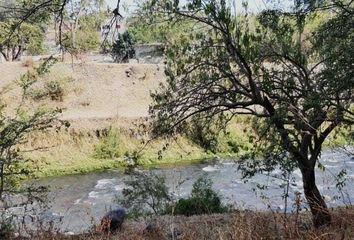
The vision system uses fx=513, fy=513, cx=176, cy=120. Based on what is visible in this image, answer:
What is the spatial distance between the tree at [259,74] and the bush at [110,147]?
13892 millimetres

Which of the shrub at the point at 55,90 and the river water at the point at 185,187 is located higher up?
the shrub at the point at 55,90

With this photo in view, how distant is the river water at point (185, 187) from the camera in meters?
14.1

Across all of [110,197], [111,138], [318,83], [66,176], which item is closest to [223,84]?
[318,83]

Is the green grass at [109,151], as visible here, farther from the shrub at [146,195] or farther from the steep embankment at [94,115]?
the shrub at [146,195]

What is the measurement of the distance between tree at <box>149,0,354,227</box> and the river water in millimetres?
4915

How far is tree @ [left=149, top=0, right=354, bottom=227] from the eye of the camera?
7.09 m

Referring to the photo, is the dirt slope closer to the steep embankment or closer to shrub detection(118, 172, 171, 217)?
the steep embankment

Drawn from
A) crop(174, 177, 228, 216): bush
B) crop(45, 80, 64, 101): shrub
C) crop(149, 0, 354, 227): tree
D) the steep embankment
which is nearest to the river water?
crop(174, 177, 228, 216): bush

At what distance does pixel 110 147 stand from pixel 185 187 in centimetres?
634

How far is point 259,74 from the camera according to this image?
8156 millimetres

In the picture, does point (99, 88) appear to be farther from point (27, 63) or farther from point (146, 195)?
point (146, 195)

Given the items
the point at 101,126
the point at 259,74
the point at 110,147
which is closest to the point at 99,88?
the point at 101,126

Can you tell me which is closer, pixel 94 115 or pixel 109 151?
pixel 109 151

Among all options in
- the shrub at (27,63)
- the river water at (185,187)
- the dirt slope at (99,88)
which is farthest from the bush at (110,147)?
the shrub at (27,63)
